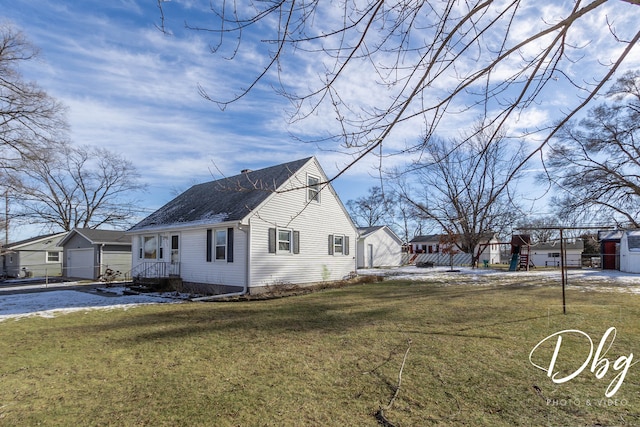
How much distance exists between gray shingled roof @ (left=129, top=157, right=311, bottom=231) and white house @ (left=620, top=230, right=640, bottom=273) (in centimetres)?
2281

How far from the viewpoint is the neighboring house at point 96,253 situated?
24016 mm

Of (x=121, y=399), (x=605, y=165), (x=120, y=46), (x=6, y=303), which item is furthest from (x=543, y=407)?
(x=605, y=165)

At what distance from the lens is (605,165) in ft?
62.2

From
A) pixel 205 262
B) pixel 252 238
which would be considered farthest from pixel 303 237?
pixel 205 262

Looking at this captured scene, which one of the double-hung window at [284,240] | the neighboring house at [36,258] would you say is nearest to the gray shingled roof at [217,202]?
the double-hung window at [284,240]

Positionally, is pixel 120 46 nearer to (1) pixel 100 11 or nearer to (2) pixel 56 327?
(1) pixel 100 11

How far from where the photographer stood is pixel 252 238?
14.0 m

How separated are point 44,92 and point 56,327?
14.1 meters

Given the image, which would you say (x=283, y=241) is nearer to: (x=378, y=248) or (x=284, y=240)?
(x=284, y=240)

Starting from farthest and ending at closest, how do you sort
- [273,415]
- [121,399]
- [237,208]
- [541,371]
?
[237,208], [541,371], [121,399], [273,415]

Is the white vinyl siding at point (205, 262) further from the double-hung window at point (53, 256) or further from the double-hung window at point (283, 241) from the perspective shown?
the double-hung window at point (53, 256)

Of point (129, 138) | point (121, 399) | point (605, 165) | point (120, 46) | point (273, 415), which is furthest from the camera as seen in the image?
point (605, 165)

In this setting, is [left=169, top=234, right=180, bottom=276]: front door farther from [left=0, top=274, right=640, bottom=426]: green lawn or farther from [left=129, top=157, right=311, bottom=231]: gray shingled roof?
[left=0, top=274, right=640, bottom=426]: green lawn

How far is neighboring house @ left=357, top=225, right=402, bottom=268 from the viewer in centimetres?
3441
